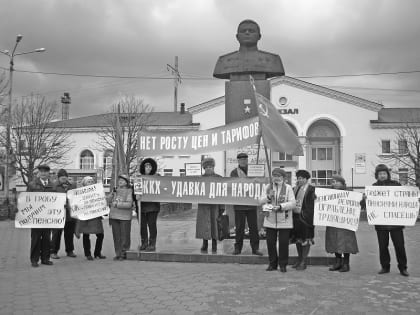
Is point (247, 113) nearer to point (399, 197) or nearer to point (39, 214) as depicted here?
point (399, 197)

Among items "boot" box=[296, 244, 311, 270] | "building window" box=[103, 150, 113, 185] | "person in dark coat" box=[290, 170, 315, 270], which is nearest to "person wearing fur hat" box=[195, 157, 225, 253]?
"person in dark coat" box=[290, 170, 315, 270]

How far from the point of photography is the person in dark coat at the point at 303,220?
8.30m

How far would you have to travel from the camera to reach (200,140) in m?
9.62

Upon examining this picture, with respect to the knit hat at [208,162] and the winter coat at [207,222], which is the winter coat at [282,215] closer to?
the winter coat at [207,222]

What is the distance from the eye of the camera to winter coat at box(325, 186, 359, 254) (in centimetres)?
820

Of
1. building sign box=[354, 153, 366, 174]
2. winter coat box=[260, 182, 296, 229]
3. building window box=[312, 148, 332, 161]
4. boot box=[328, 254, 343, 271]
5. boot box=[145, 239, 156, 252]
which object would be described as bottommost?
boot box=[328, 254, 343, 271]

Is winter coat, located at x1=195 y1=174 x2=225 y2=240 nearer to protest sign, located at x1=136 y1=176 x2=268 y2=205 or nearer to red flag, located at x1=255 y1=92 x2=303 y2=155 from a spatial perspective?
protest sign, located at x1=136 y1=176 x2=268 y2=205

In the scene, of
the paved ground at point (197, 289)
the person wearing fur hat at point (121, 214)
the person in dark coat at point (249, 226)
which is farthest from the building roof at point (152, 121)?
the paved ground at point (197, 289)

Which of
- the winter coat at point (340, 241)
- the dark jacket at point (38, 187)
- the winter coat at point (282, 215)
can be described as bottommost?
the winter coat at point (340, 241)

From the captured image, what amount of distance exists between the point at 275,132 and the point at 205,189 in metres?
1.81

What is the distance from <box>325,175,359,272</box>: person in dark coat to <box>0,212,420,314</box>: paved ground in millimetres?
252

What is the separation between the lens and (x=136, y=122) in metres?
40.1

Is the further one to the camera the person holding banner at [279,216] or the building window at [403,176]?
the building window at [403,176]

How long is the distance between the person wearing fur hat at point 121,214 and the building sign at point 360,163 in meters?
39.1
